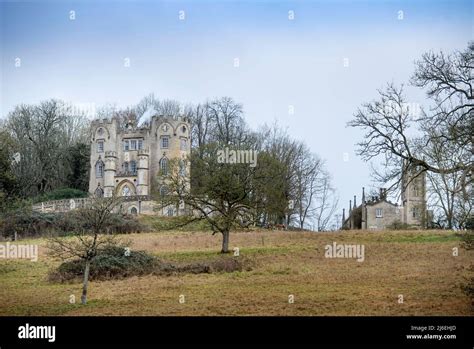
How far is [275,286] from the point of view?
1277 centimetres

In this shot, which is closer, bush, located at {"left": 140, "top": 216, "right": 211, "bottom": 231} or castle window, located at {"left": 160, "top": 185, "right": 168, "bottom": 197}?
bush, located at {"left": 140, "top": 216, "right": 211, "bottom": 231}

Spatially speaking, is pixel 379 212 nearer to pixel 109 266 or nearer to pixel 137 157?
pixel 137 157

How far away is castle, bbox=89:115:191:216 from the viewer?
753 inches

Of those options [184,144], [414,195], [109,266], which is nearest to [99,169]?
[184,144]

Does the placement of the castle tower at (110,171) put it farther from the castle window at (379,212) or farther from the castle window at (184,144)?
the castle window at (379,212)

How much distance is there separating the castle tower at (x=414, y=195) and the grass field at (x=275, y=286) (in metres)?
1.44

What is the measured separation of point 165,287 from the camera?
12.8 m

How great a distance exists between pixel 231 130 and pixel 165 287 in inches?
344

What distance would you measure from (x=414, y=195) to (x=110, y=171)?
394 inches

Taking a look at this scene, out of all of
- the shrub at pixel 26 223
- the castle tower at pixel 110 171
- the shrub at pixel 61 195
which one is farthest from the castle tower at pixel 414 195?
the castle tower at pixel 110 171

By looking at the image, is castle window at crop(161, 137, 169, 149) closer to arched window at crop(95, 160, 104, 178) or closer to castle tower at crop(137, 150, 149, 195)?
castle tower at crop(137, 150, 149, 195)

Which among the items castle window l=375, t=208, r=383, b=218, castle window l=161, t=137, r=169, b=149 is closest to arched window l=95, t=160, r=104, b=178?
castle window l=161, t=137, r=169, b=149
